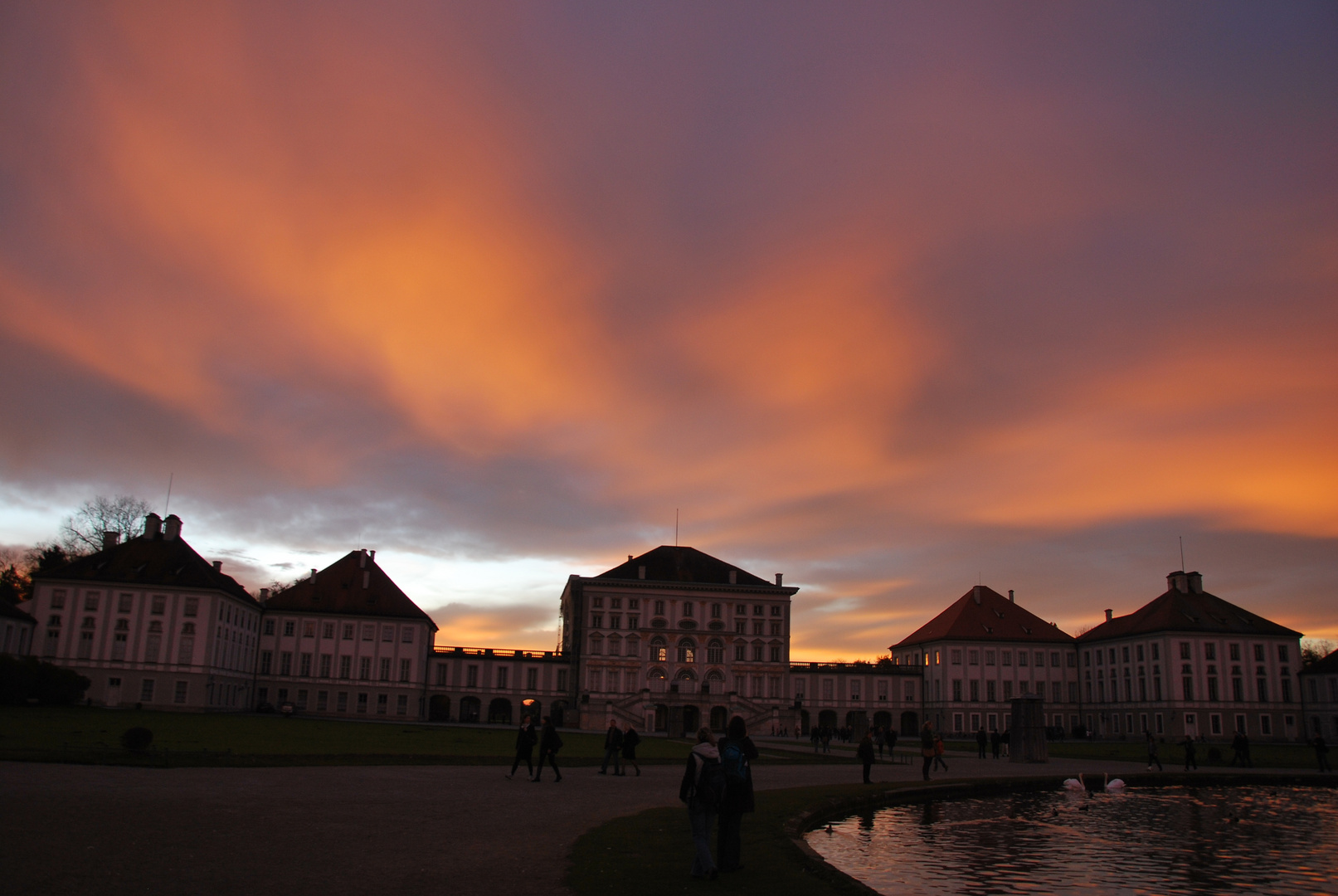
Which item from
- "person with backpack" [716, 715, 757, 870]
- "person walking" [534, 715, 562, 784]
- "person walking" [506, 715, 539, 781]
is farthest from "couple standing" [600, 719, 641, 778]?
"person with backpack" [716, 715, 757, 870]

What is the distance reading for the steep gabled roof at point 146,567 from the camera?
74188 millimetres

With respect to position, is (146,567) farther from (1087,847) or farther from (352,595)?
(1087,847)

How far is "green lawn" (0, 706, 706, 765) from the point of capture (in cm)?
2533

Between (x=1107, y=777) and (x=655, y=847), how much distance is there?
86.6ft

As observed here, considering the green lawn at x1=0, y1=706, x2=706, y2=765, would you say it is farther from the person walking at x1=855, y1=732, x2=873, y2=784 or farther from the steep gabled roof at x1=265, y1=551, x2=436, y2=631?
the steep gabled roof at x1=265, y1=551, x2=436, y2=631

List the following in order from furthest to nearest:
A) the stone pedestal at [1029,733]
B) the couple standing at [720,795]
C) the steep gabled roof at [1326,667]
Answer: the steep gabled roof at [1326,667], the stone pedestal at [1029,733], the couple standing at [720,795]

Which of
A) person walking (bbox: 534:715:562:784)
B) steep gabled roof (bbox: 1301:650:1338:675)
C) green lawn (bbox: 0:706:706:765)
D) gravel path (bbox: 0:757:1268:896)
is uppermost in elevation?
steep gabled roof (bbox: 1301:650:1338:675)

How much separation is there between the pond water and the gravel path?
3782 mm

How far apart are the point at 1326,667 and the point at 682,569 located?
58.1 m

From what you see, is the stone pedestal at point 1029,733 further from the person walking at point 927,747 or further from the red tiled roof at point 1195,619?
the red tiled roof at point 1195,619

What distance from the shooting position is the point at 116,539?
80.9 meters

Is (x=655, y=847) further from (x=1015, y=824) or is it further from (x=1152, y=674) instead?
(x=1152, y=674)

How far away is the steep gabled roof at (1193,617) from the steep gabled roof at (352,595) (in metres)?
65.7

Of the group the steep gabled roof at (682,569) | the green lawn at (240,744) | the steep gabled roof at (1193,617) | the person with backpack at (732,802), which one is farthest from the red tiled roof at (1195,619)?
the person with backpack at (732,802)
